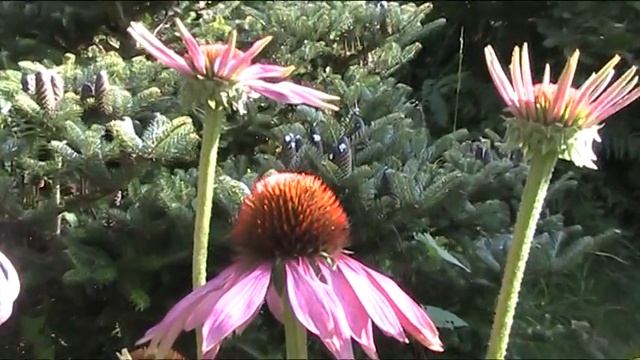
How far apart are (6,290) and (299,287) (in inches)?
12.8

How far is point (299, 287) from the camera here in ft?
2.46

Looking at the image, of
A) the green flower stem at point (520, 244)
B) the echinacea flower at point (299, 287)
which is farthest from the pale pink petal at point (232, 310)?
the green flower stem at point (520, 244)

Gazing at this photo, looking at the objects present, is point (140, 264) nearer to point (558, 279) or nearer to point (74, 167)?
point (74, 167)

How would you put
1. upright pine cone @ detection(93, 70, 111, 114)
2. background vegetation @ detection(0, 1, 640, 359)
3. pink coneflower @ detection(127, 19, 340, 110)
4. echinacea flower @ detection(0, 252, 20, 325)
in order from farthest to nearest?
1. upright pine cone @ detection(93, 70, 111, 114)
2. background vegetation @ detection(0, 1, 640, 359)
3. echinacea flower @ detection(0, 252, 20, 325)
4. pink coneflower @ detection(127, 19, 340, 110)

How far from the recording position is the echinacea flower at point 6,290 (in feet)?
3.08

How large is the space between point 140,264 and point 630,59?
3.62ft

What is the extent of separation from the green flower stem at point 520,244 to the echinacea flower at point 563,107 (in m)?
0.01

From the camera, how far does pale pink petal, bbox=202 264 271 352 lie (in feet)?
2.35

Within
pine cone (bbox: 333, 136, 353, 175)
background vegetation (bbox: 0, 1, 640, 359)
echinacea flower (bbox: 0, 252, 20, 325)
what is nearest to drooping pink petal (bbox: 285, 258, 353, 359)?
echinacea flower (bbox: 0, 252, 20, 325)

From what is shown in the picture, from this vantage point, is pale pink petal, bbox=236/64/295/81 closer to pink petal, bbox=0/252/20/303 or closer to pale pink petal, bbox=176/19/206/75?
pale pink petal, bbox=176/19/206/75

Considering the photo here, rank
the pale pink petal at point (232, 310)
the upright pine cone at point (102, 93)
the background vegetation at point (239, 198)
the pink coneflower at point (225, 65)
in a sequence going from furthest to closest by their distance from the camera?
the upright pine cone at point (102, 93)
the background vegetation at point (239, 198)
the pink coneflower at point (225, 65)
the pale pink petal at point (232, 310)

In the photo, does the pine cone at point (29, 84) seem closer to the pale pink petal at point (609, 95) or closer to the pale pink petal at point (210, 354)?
the pale pink petal at point (210, 354)

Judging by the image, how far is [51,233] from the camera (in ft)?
5.34

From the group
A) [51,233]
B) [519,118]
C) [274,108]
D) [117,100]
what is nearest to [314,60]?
[274,108]
